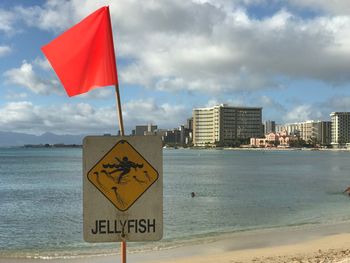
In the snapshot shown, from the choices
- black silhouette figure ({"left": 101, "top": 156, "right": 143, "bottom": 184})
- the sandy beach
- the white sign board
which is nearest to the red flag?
the white sign board

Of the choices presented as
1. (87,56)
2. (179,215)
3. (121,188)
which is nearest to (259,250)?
(179,215)

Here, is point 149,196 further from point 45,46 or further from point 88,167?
point 45,46

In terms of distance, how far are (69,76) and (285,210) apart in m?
33.9

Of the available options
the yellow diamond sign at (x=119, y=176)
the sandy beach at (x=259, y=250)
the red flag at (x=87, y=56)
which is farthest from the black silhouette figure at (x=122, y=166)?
the sandy beach at (x=259, y=250)

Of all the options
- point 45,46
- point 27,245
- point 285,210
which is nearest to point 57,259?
point 27,245

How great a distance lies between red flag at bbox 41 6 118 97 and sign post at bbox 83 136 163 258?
89 cm

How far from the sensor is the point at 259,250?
65.9 feet

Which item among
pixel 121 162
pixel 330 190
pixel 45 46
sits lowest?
pixel 330 190

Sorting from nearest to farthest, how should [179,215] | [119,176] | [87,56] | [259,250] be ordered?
1. [119,176]
2. [87,56]
3. [259,250]
4. [179,215]

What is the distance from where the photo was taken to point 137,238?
15.9ft

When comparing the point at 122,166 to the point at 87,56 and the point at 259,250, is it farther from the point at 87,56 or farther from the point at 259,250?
the point at 259,250

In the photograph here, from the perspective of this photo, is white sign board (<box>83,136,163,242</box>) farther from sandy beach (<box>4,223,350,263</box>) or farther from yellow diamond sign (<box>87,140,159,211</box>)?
sandy beach (<box>4,223,350,263</box>)

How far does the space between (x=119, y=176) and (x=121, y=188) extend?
0.12 metres

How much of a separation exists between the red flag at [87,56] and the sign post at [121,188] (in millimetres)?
894
